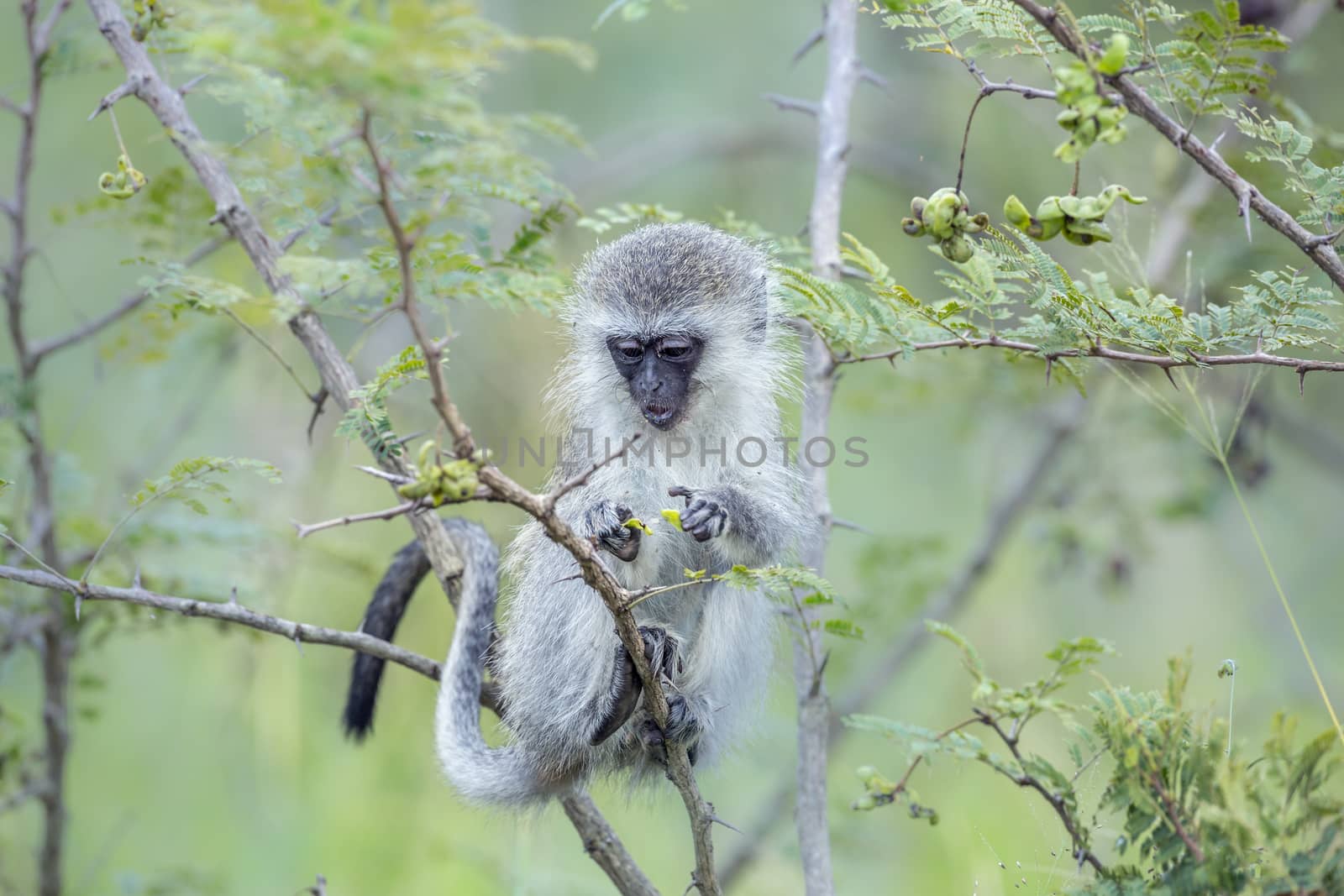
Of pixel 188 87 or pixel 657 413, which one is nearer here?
pixel 188 87

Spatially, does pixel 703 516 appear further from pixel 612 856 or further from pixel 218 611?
pixel 218 611

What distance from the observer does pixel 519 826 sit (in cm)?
401

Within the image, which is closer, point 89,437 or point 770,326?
point 770,326

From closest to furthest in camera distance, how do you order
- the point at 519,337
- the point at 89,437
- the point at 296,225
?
the point at 296,225 → the point at 519,337 → the point at 89,437

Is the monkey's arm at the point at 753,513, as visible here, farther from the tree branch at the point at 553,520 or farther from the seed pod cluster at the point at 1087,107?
the seed pod cluster at the point at 1087,107

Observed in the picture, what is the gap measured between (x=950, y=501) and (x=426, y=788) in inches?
211

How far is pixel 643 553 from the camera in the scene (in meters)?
3.79

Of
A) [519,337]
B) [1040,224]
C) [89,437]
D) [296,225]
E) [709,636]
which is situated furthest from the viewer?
[89,437]

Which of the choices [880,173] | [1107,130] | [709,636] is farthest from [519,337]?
[1107,130]

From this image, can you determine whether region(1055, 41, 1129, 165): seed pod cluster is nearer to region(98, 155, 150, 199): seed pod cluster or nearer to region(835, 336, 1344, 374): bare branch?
region(835, 336, 1344, 374): bare branch

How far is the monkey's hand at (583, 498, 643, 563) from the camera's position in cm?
328

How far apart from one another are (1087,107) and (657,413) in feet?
6.70

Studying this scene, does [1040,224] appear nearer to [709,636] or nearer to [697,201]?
[709,636]

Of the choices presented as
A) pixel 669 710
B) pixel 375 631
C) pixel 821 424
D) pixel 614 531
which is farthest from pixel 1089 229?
pixel 375 631
